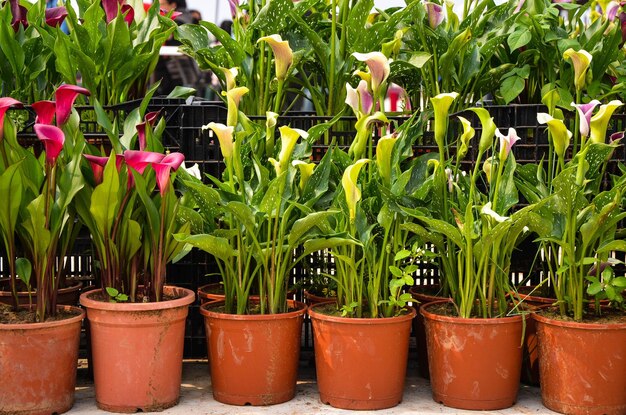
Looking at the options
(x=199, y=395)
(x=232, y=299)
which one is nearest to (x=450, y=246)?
(x=232, y=299)

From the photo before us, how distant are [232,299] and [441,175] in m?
0.75

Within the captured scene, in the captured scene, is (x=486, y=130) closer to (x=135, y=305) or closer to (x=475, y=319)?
(x=475, y=319)

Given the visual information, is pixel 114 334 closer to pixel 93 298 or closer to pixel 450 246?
pixel 93 298

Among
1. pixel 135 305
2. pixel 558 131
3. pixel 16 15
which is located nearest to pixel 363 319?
pixel 135 305

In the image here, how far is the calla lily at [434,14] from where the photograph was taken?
317 centimetres

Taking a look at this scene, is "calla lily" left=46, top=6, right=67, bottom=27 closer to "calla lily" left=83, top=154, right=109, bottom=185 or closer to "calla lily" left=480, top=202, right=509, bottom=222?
"calla lily" left=83, top=154, right=109, bottom=185

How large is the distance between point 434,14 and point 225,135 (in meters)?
1.00

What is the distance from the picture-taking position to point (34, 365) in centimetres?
254

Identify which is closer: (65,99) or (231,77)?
(65,99)

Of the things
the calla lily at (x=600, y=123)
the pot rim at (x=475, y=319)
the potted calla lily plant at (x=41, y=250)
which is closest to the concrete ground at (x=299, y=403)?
the potted calla lily plant at (x=41, y=250)

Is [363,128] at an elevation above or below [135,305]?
above

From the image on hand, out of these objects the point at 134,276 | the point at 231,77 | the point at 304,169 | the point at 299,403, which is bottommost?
the point at 299,403

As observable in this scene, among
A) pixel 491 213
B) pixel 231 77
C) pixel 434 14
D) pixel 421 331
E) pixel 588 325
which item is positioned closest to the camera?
pixel 491 213

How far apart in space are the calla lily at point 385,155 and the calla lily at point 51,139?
0.91 meters
